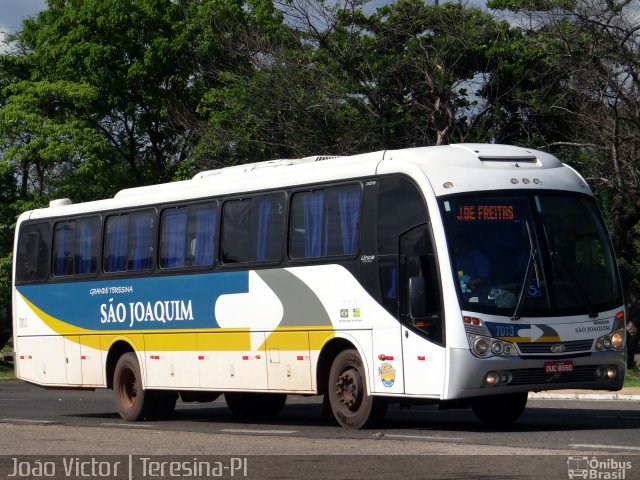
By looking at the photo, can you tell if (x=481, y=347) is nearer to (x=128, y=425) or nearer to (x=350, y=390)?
(x=350, y=390)

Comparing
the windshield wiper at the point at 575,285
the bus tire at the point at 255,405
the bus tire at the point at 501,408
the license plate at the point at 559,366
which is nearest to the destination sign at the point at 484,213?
the windshield wiper at the point at 575,285

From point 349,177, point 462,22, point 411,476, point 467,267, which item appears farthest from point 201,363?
point 462,22

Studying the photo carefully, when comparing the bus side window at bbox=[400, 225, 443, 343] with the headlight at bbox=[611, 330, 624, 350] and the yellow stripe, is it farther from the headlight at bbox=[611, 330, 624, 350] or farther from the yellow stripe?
the headlight at bbox=[611, 330, 624, 350]

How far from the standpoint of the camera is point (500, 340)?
14227 mm

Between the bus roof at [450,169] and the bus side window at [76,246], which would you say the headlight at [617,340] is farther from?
the bus side window at [76,246]

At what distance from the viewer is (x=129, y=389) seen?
20125mm

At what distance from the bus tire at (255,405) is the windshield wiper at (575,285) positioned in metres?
6.47

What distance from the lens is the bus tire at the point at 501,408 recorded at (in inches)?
644

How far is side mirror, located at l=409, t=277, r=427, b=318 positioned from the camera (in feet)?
47.5

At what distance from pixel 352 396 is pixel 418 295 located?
1.86m

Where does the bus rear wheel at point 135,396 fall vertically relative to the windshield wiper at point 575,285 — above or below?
below

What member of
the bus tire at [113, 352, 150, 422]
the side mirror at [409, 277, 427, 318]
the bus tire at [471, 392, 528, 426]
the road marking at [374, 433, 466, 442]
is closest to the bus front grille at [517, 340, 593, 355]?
the side mirror at [409, 277, 427, 318]

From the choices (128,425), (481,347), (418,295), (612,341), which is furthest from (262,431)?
(612,341)

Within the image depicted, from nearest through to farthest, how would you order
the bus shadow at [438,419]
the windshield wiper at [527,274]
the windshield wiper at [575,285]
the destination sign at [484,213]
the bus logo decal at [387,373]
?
the windshield wiper at [527,274] → the destination sign at [484,213] → the windshield wiper at [575,285] → the bus logo decal at [387,373] → the bus shadow at [438,419]
